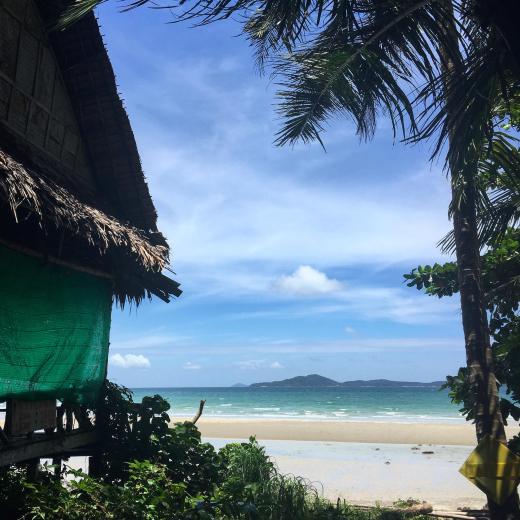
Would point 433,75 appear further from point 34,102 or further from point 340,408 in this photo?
point 340,408

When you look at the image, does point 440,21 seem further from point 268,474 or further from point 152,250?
point 268,474

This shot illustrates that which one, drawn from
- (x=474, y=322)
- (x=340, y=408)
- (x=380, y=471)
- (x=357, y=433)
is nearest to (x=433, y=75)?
(x=474, y=322)

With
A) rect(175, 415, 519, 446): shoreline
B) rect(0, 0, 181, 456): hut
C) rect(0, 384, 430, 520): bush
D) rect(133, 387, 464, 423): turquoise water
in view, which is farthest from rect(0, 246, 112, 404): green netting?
rect(175, 415, 519, 446): shoreline

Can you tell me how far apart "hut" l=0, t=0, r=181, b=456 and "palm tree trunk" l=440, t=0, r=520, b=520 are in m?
3.40

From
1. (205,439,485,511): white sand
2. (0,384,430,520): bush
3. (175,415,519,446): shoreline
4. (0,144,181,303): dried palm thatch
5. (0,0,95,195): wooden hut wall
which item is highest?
(0,0,95,195): wooden hut wall

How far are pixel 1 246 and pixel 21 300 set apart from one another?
1.67 feet

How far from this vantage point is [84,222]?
15.1ft

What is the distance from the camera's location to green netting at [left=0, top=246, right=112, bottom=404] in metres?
4.25

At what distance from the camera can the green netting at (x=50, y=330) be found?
14.0 feet

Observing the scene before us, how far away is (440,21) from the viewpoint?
3891mm

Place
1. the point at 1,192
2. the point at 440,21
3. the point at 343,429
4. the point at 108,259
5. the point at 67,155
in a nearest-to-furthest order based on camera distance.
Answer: the point at 1,192 → the point at 440,21 → the point at 67,155 → the point at 108,259 → the point at 343,429

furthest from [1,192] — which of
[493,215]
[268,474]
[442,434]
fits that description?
[442,434]

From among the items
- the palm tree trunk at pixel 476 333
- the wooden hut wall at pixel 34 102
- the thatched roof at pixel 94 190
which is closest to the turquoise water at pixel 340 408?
the thatched roof at pixel 94 190

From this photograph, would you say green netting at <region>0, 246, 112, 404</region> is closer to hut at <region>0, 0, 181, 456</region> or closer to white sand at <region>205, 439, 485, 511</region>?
hut at <region>0, 0, 181, 456</region>
